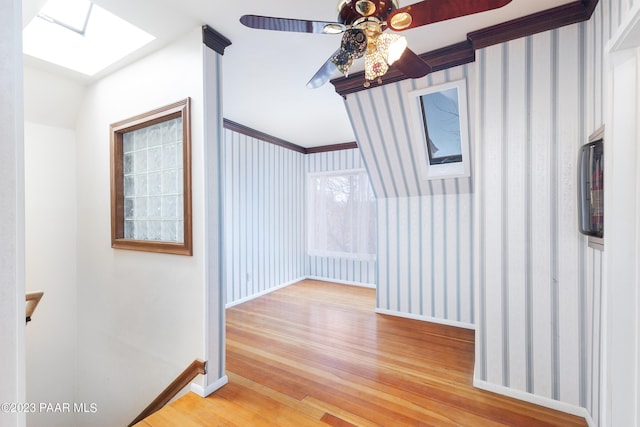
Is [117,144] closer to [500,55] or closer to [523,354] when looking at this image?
[500,55]

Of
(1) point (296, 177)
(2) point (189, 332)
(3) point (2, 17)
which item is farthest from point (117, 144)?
(1) point (296, 177)

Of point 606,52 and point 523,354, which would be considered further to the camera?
point 523,354

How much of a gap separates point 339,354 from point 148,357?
159cm

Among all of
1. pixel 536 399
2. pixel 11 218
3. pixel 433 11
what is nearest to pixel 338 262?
pixel 536 399

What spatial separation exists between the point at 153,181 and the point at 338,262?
331 cm

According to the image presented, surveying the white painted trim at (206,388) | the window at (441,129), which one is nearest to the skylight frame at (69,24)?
the window at (441,129)

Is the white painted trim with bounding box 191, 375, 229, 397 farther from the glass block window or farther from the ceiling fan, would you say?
the ceiling fan

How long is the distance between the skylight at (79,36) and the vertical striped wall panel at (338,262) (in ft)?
10.7

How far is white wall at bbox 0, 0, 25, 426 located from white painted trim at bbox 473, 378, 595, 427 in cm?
241

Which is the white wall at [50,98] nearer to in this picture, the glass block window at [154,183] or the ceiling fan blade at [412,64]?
the glass block window at [154,183]

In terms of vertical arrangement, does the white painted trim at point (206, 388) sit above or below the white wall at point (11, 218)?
below

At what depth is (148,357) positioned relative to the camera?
7.57ft

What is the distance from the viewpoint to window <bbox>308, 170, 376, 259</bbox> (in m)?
4.57

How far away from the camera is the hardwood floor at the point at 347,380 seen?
171 centimetres
